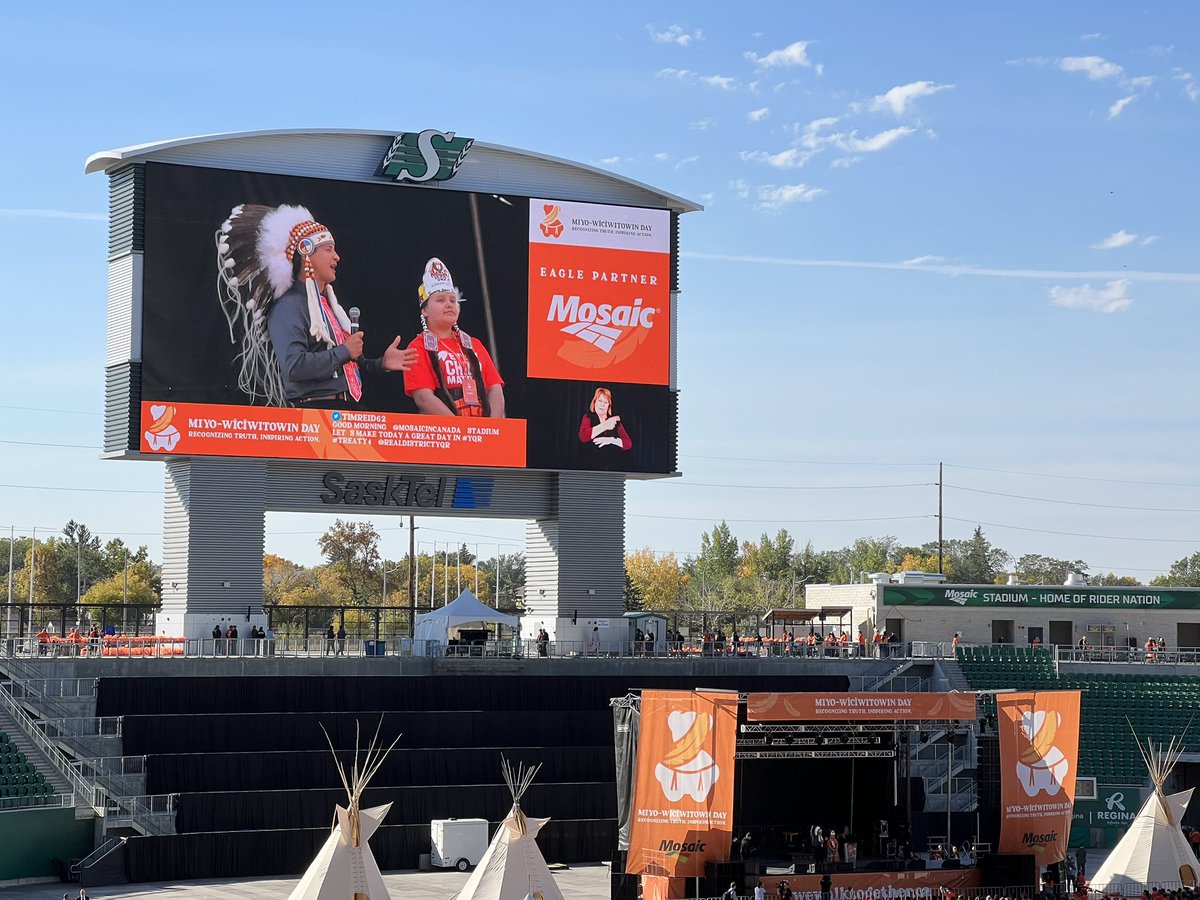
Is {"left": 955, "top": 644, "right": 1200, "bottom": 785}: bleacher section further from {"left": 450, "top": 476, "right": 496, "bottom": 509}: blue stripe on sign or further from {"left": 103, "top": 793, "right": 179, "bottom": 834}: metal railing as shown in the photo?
{"left": 103, "top": 793, "right": 179, "bottom": 834}: metal railing

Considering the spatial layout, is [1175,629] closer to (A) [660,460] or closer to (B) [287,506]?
(A) [660,460]

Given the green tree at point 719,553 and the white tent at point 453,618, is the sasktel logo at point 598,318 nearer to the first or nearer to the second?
the white tent at point 453,618

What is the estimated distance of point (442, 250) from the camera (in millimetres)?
46219

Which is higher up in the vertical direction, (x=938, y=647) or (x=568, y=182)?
(x=568, y=182)

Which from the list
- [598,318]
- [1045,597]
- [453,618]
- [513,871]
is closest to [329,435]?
[453,618]

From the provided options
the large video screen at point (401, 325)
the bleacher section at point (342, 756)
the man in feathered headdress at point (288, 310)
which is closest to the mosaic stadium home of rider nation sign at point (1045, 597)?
the large video screen at point (401, 325)

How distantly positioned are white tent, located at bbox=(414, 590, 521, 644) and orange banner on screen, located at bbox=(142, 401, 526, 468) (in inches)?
→ 155

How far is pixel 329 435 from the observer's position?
44656 millimetres

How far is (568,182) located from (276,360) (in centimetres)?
1000

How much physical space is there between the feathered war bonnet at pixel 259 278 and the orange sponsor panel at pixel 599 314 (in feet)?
20.8

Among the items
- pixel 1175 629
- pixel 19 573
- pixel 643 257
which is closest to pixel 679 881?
pixel 643 257

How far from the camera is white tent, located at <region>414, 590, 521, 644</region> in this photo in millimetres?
46250

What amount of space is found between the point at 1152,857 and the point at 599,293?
2193cm

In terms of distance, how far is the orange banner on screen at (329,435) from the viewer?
43188mm
